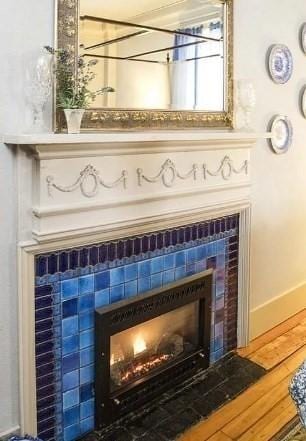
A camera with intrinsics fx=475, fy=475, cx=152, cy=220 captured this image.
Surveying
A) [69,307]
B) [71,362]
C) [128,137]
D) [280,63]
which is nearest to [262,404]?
[71,362]

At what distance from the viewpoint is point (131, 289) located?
2105 mm

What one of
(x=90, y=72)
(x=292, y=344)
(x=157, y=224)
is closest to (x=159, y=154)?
(x=157, y=224)

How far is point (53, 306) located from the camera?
5.99 feet

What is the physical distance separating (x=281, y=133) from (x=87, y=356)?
5.67 feet

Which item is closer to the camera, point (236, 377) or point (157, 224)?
point (157, 224)

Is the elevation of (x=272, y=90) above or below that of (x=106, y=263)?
above

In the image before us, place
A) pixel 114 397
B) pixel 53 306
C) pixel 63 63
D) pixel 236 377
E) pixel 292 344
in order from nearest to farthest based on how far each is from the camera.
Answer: pixel 63 63 → pixel 53 306 → pixel 114 397 → pixel 236 377 → pixel 292 344

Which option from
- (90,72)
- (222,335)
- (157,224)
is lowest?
(222,335)

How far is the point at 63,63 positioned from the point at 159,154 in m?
0.56

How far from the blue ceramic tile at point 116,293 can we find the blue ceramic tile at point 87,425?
517mm

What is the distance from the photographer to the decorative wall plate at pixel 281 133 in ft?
9.03

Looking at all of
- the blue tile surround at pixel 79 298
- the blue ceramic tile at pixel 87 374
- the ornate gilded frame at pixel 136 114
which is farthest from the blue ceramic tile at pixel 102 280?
the ornate gilded frame at pixel 136 114

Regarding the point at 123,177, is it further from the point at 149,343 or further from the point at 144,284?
the point at 149,343

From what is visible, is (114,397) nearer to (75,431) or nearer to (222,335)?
(75,431)
